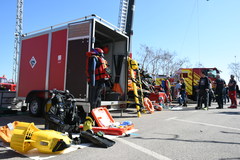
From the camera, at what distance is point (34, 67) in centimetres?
716

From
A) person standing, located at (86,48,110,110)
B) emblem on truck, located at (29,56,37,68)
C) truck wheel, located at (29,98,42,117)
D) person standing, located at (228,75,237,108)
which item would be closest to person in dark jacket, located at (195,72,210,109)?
person standing, located at (228,75,237,108)

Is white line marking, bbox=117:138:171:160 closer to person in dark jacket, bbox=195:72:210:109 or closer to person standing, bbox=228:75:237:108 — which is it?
person in dark jacket, bbox=195:72:210:109

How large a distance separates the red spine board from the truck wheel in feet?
1.52

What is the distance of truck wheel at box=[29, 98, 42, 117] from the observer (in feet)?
21.5

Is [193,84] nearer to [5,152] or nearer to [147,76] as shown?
[147,76]

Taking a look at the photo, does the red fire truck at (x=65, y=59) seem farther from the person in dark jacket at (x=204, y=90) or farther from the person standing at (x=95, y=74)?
the person in dark jacket at (x=204, y=90)

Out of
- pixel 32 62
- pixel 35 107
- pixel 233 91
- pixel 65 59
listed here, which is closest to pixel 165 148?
pixel 65 59

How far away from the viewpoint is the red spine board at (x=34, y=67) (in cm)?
683

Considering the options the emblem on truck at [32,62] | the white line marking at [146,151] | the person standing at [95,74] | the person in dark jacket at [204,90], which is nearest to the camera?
the white line marking at [146,151]

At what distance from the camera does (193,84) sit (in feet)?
51.0

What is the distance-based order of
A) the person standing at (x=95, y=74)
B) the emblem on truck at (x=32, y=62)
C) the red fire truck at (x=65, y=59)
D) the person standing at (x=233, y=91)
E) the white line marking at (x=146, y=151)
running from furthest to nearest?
the person standing at (x=233, y=91), the emblem on truck at (x=32, y=62), the red fire truck at (x=65, y=59), the person standing at (x=95, y=74), the white line marking at (x=146, y=151)

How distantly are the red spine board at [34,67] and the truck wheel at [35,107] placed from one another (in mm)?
464

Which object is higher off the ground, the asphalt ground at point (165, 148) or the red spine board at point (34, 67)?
the red spine board at point (34, 67)

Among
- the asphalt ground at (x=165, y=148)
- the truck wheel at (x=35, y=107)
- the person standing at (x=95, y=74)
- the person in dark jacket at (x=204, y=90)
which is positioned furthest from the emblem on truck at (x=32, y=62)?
the person in dark jacket at (x=204, y=90)
